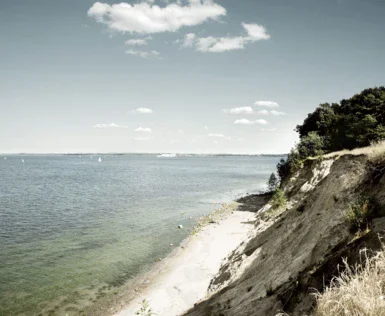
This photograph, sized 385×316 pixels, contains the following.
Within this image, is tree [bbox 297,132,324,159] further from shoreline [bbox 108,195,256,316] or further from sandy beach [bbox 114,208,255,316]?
sandy beach [bbox 114,208,255,316]

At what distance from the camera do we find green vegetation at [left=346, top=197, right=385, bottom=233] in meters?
8.94

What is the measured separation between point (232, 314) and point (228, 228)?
2758 centimetres

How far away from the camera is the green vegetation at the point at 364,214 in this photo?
894 centimetres

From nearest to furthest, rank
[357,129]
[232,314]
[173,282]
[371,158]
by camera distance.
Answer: [232,314] < [371,158] < [173,282] < [357,129]

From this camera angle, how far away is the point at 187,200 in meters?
63.2

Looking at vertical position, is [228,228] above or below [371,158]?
below

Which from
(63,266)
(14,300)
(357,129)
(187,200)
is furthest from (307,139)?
(14,300)

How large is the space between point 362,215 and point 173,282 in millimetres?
18499

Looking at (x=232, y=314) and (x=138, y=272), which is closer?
(x=232, y=314)

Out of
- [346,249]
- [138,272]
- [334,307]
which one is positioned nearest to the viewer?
A: [334,307]

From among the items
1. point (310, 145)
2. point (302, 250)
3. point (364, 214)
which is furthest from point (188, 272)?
point (310, 145)

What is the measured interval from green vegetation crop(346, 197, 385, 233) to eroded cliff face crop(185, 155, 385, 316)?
32 centimetres

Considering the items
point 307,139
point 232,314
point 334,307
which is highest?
point 307,139

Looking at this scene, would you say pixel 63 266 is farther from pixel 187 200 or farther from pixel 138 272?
pixel 187 200
